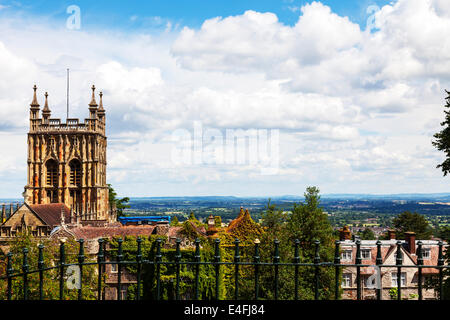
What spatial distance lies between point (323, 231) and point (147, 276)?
14.5 metres

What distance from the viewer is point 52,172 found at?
276 ft

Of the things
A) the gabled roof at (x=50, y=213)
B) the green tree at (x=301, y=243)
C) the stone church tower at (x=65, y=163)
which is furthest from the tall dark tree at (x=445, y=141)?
the stone church tower at (x=65, y=163)

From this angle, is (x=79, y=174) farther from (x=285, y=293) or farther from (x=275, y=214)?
(x=285, y=293)

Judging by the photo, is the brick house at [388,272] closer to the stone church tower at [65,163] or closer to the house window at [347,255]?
the house window at [347,255]

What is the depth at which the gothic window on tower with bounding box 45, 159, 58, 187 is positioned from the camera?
8381 centimetres

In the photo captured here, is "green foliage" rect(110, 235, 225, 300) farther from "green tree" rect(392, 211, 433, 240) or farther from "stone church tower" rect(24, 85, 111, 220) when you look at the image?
"green tree" rect(392, 211, 433, 240)

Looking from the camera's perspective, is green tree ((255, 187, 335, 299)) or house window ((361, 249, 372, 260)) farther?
house window ((361, 249, 372, 260))

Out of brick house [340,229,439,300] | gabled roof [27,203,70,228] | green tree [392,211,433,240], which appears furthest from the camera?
green tree [392,211,433,240]

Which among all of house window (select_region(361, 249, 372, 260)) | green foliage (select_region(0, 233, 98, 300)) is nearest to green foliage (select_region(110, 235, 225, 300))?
green foliage (select_region(0, 233, 98, 300))

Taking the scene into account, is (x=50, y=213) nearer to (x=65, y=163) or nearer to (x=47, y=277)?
(x=65, y=163)

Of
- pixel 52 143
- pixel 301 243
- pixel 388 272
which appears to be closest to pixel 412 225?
pixel 388 272

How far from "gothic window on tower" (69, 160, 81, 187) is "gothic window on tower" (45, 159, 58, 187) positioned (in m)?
2.42

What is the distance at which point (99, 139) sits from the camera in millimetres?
86562
